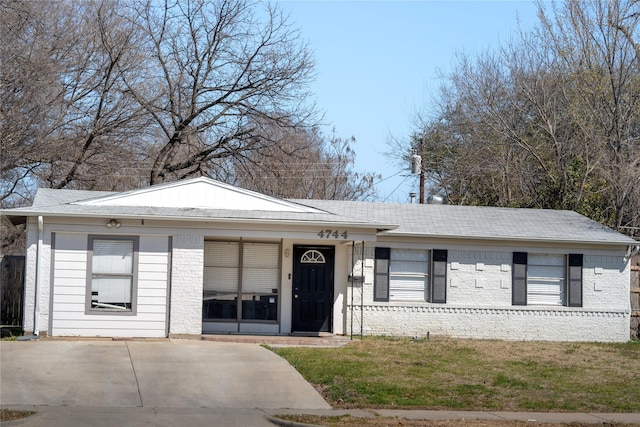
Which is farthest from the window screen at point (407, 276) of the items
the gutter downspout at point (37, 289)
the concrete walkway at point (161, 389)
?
the gutter downspout at point (37, 289)

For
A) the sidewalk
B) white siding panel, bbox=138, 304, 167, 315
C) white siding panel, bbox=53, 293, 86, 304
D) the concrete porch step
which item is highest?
white siding panel, bbox=53, 293, 86, 304

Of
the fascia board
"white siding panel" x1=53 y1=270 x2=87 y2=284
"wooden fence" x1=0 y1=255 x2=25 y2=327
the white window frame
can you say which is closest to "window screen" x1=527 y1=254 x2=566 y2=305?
the fascia board

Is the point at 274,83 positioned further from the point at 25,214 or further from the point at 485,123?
the point at 25,214

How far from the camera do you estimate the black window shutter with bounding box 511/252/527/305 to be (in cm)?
2270

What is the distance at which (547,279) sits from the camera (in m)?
23.0

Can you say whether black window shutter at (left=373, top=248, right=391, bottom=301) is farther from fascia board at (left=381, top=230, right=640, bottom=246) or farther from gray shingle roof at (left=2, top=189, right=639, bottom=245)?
gray shingle roof at (left=2, top=189, right=639, bottom=245)

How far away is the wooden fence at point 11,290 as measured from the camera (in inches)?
920

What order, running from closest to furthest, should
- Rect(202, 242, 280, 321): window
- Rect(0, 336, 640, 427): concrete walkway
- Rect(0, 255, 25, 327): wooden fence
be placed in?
1. Rect(0, 336, 640, 427): concrete walkway
2. Rect(202, 242, 280, 321): window
3. Rect(0, 255, 25, 327): wooden fence

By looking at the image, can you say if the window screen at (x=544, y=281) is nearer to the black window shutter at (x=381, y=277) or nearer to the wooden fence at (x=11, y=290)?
the black window shutter at (x=381, y=277)

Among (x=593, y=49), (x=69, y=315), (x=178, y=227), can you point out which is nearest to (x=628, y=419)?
(x=178, y=227)

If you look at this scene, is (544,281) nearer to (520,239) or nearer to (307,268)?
(520,239)

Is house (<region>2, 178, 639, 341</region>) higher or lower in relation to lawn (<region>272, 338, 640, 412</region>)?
higher

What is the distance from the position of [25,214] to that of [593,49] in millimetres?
20896

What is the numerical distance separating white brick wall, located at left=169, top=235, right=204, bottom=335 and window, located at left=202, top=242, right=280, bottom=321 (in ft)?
6.52
